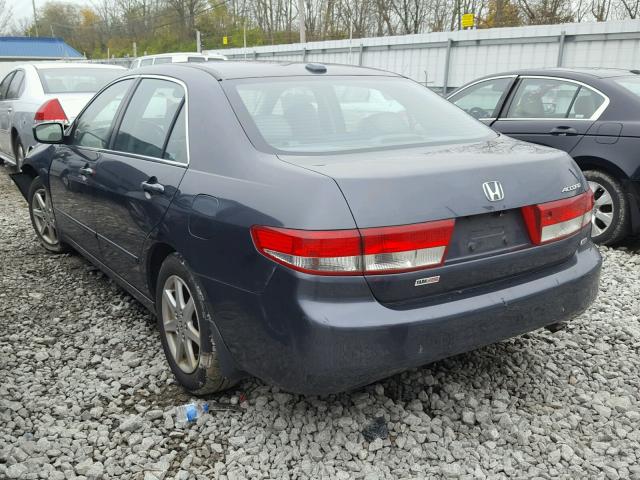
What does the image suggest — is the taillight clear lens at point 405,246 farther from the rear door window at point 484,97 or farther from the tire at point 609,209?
the rear door window at point 484,97

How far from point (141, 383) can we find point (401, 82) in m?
2.20

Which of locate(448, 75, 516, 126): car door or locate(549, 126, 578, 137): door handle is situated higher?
locate(448, 75, 516, 126): car door

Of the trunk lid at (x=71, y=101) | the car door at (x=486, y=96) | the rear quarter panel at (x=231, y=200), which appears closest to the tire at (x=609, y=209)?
the car door at (x=486, y=96)

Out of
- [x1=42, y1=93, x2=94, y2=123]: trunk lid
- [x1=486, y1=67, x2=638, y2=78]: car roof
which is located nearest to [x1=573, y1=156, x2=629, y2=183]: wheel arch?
[x1=486, y1=67, x2=638, y2=78]: car roof

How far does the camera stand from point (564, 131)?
5.65m

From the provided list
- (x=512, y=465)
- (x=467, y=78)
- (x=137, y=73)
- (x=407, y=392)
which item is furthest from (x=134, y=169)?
(x=467, y=78)

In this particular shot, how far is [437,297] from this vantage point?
2369 mm

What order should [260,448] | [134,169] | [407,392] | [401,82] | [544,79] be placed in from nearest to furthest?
[260,448] → [407,392] → [134,169] → [401,82] → [544,79]

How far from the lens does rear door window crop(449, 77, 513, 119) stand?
6.43 metres

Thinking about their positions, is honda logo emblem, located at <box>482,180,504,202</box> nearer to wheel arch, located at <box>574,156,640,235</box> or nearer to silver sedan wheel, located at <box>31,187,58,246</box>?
wheel arch, located at <box>574,156,640,235</box>

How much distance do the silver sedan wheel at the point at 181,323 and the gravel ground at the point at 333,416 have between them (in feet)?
0.67

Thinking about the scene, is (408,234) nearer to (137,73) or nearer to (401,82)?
(401,82)

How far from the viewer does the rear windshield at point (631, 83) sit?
5.43 meters

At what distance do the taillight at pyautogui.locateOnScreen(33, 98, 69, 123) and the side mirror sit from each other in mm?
3534
